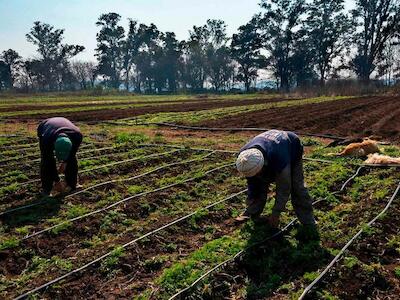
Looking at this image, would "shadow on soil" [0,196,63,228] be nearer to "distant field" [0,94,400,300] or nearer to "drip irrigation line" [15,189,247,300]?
"distant field" [0,94,400,300]

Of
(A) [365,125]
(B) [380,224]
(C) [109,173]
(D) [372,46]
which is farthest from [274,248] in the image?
(D) [372,46]

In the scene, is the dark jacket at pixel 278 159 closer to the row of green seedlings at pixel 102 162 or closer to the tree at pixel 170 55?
the row of green seedlings at pixel 102 162

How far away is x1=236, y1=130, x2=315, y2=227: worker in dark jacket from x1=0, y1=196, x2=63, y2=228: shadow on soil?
7.66 feet

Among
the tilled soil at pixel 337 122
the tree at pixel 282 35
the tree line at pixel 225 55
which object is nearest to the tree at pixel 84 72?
the tree line at pixel 225 55

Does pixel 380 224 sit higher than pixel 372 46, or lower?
lower

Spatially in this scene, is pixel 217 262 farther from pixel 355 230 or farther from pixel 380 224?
pixel 380 224

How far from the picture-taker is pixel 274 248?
167 inches

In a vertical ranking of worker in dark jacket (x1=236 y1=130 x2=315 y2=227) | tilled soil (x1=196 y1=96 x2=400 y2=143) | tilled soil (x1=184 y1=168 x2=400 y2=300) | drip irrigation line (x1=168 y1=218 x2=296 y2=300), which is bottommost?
tilled soil (x1=184 y1=168 x2=400 y2=300)

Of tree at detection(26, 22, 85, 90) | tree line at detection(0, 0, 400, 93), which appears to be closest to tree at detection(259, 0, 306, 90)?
tree line at detection(0, 0, 400, 93)

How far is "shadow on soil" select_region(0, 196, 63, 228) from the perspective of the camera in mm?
5031

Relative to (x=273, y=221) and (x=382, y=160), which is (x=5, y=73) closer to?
(x=382, y=160)

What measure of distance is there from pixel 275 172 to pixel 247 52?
49087mm

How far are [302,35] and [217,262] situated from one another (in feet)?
149

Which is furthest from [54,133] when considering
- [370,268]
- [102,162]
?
[370,268]
